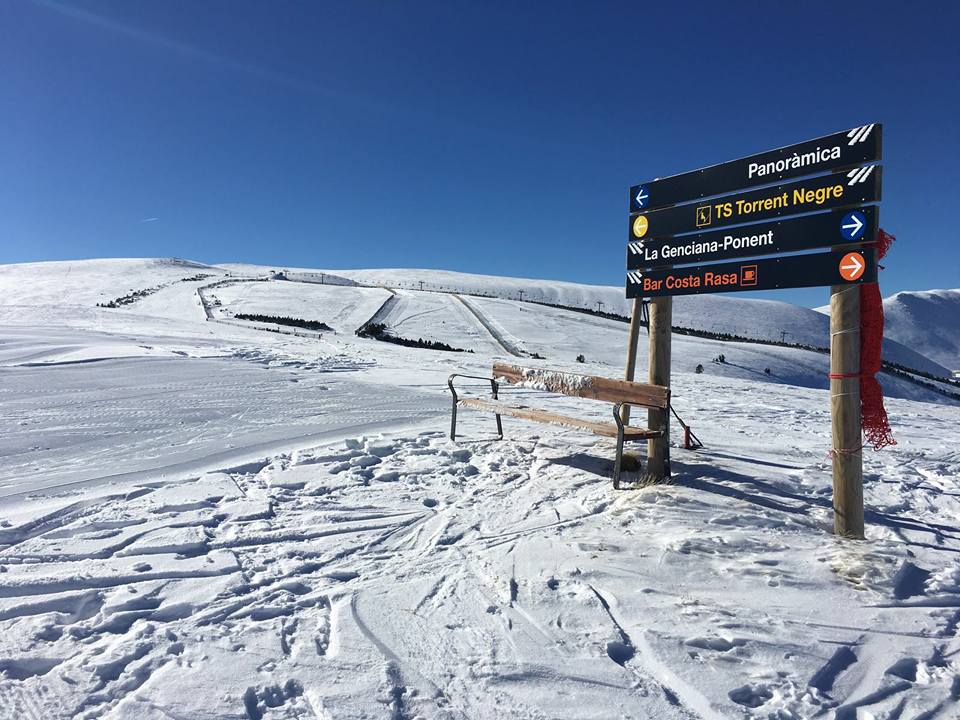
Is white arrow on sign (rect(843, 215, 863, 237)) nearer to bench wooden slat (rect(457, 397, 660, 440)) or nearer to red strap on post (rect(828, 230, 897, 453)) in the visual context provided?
red strap on post (rect(828, 230, 897, 453))

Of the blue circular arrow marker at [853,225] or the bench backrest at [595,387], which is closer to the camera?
the blue circular arrow marker at [853,225]

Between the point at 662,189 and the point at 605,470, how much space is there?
289 cm

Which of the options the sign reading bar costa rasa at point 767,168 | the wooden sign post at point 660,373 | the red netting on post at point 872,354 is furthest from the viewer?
the wooden sign post at point 660,373

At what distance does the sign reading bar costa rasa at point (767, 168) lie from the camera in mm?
4281

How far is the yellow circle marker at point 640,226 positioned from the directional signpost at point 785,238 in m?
0.01

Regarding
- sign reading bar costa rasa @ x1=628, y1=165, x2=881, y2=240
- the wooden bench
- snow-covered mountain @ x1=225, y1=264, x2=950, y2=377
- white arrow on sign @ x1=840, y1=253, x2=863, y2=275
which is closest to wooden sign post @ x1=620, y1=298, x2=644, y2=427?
the wooden bench

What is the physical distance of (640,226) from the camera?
6.14 m

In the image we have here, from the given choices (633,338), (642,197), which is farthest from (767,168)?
(633,338)

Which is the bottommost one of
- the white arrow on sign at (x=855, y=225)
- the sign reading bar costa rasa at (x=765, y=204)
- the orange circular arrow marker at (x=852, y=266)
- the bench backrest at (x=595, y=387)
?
the bench backrest at (x=595, y=387)

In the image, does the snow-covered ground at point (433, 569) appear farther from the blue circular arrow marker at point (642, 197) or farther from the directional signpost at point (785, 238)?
the blue circular arrow marker at point (642, 197)

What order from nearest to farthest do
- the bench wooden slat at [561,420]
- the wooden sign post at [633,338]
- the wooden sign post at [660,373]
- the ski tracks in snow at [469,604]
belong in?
the ski tracks in snow at [469,604] → the bench wooden slat at [561,420] → the wooden sign post at [660,373] → the wooden sign post at [633,338]

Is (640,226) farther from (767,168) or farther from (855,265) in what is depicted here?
(855,265)

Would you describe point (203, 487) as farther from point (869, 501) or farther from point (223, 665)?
point (869, 501)

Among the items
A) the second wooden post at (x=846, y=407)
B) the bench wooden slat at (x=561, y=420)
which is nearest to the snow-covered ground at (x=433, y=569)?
the second wooden post at (x=846, y=407)
